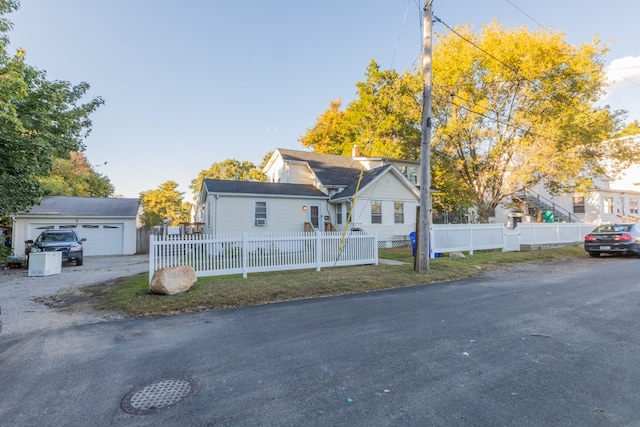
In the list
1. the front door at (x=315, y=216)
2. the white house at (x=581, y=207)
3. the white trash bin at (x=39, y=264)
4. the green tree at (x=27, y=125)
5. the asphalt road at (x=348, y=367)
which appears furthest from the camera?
the white house at (x=581, y=207)

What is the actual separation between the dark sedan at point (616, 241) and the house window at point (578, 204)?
16.1 meters

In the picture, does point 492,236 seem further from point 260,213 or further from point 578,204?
point 578,204

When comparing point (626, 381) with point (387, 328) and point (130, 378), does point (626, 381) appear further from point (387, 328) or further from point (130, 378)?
point (130, 378)

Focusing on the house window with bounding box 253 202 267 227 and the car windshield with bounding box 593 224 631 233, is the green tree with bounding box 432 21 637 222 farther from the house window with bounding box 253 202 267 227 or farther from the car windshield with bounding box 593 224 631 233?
the house window with bounding box 253 202 267 227

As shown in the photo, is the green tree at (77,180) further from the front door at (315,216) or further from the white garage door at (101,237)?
the front door at (315,216)

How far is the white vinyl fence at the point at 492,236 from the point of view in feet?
45.7

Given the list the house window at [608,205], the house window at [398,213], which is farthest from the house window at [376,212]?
the house window at [608,205]

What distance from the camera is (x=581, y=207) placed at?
2773 centimetres

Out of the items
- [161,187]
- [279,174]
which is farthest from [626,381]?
[161,187]

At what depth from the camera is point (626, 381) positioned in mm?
3037

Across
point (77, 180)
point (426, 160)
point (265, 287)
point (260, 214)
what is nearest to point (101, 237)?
point (260, 214)

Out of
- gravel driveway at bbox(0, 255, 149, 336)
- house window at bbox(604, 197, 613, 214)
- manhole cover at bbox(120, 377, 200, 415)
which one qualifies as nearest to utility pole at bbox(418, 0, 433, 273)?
manhole cover at bbox(120, 377, 200, 415)

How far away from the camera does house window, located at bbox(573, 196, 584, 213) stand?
27692mm

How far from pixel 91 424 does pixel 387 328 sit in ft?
11.9
